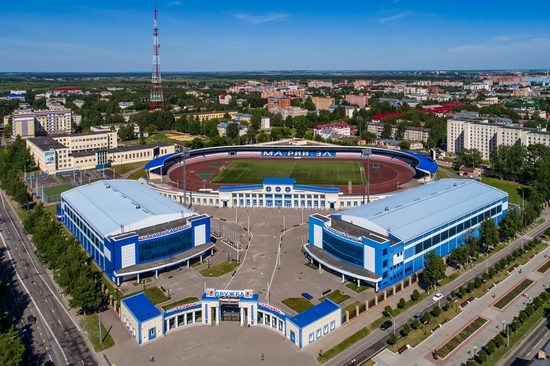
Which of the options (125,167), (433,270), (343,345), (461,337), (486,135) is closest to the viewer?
(343,345)

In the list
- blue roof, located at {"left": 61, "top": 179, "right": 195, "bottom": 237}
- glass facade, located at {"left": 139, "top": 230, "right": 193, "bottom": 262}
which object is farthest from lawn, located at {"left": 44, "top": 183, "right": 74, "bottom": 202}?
glass facade, located at {"left": 139, "top": 230, "right": 193, "bottom": 262}

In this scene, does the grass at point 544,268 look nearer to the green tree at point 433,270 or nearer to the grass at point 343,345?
the green tree at point 433,270

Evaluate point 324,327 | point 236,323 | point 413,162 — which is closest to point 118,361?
point 236,323

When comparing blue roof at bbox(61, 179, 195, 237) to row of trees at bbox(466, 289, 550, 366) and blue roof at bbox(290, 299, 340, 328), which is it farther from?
row of trees at bbox(466, 289, 550, 366)

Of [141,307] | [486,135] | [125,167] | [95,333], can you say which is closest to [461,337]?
[141,307]

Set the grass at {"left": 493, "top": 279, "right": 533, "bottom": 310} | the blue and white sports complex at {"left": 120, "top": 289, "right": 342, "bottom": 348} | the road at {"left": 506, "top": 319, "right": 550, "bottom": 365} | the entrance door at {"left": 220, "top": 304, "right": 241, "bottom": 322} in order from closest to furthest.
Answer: the road at {"left": 506, "top": 319, "right": 550, "bottom": 365} → the blue and white sports complex at {"left": 120, "top": 289, "right": 342, "bottom": 348} → the entrance door at {"left": 220, "top": 304, "right": 241, "bottom": 322} → the grass at {"left": 493, "top": 279, "right": 533, "bottom": 310}

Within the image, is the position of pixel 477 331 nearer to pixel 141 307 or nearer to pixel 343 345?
pixel 343 345

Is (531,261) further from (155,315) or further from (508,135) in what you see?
(508,135)
